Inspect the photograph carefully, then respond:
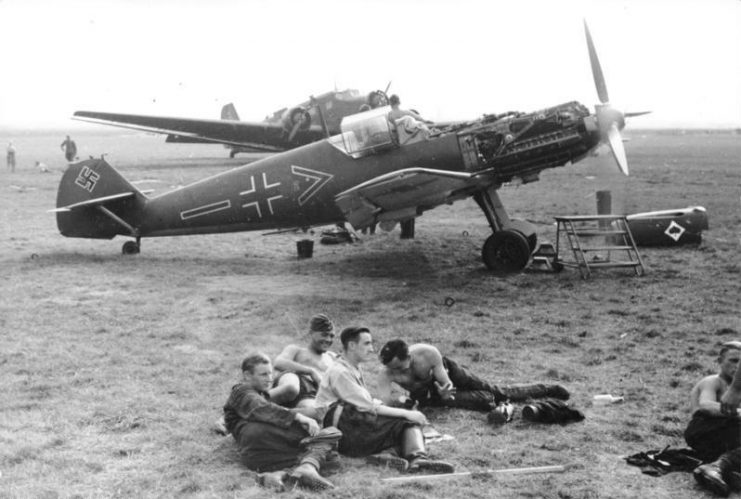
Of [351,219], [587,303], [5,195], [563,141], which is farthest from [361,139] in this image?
[5,195]

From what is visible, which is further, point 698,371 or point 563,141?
point 563,141

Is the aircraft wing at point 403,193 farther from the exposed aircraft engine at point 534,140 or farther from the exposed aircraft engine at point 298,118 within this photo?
the exposed aircraft engine at point 298,118

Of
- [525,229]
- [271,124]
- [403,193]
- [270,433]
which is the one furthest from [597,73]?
[271,124]

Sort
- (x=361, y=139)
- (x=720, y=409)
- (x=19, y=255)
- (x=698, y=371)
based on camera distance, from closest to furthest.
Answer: (x=720, y=409) → (x=698, y=371) → (x=361, y=139) → (x=19, y=255)

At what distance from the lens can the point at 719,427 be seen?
→ 469 centimetres

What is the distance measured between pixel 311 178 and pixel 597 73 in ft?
14.9

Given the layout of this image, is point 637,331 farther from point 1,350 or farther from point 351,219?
point 1,350

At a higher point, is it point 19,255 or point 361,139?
point 361,139

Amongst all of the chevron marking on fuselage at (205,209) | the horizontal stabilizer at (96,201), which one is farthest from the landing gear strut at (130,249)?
the chevron marking on fuselage at (205,209)

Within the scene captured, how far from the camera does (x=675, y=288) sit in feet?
31.8

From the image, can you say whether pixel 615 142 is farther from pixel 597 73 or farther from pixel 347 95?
pixel 347 95

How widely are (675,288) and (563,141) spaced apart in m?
2.54

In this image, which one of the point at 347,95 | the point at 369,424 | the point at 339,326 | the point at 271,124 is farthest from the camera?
the point at 271,124

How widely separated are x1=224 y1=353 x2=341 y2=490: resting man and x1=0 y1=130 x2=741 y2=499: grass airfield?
15 cm
